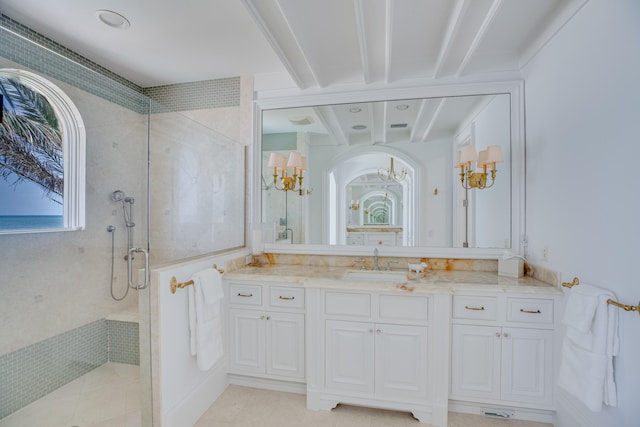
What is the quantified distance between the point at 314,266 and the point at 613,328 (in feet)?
6.25

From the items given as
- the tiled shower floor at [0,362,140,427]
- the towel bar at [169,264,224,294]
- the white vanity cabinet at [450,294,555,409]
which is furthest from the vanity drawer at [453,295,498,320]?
the tiled shower floor at [0,362,140,427]

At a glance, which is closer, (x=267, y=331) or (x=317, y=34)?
(x=317, y=34)

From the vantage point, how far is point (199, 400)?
78.6 inches

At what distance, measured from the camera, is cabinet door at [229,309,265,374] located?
2207 mm

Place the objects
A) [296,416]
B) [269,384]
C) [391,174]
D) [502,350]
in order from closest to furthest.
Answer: [502,350], [296,416], [269,384], [391,174]

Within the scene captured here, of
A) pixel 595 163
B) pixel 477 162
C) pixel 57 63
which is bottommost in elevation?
pixel 595 163

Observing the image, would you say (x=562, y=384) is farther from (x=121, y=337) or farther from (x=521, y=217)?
(x=121, y=337)

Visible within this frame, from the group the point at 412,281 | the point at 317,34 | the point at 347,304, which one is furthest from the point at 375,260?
the point at 317,34

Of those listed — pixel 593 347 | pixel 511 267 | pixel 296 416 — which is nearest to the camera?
pixel 593 347

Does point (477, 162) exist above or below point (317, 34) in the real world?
below

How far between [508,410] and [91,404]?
2.73m

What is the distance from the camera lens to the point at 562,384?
1.53 m

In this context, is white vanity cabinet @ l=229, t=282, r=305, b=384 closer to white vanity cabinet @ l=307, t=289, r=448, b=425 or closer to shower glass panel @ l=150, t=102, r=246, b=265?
white vanity cabinet @ l=307, t=289, r=448, b=425

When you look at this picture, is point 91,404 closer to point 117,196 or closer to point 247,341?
point 247,341
